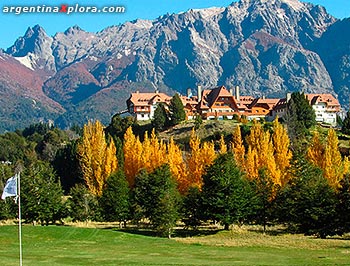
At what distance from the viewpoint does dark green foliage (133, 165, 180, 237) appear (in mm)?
59594

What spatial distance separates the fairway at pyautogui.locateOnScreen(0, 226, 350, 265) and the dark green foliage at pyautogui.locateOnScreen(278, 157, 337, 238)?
467 centimetres

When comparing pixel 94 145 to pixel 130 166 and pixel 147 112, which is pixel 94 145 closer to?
pixel 130 166

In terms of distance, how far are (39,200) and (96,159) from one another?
1644 cm

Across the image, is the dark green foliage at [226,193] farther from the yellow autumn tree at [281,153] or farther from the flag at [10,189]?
the flag at [10,189]

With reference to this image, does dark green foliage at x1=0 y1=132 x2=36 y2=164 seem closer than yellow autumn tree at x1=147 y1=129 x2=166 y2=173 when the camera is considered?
No

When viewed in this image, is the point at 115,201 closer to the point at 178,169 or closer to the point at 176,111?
the point at 178,169

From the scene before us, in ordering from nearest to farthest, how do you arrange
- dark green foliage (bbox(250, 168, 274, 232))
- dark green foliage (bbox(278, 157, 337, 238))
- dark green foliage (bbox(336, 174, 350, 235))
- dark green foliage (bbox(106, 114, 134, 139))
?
1. dark green foliage (bbox(336, 174, 350, 235))
2. dark green foliage (bbox(278, 157, 337, 238))
3. dark green foliage (bbox(250, 168, 274, 232))
4. dark green foliage (bbox(106, 114, 134, 139))

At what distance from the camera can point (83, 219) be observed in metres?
70.1

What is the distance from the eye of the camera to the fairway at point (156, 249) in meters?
39.0

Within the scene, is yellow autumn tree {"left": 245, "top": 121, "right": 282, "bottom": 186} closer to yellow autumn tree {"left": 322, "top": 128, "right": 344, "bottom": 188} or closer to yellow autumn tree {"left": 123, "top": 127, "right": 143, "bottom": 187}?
yellow autumn tree {"left": 322, "top": 128, "right": 344, "bottom": 188}

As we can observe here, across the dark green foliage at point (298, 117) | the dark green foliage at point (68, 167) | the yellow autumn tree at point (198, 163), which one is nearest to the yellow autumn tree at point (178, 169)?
the yellow autumn tree at point (198, 163)

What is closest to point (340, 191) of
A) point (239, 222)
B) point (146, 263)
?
point (239, 222)

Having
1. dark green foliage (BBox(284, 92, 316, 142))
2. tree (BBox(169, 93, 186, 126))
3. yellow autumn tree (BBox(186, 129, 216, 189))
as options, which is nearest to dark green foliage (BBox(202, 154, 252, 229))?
yellow autumn tree (BBox(186, 129, 216, 189))

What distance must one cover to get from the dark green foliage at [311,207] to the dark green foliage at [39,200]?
2641cm
